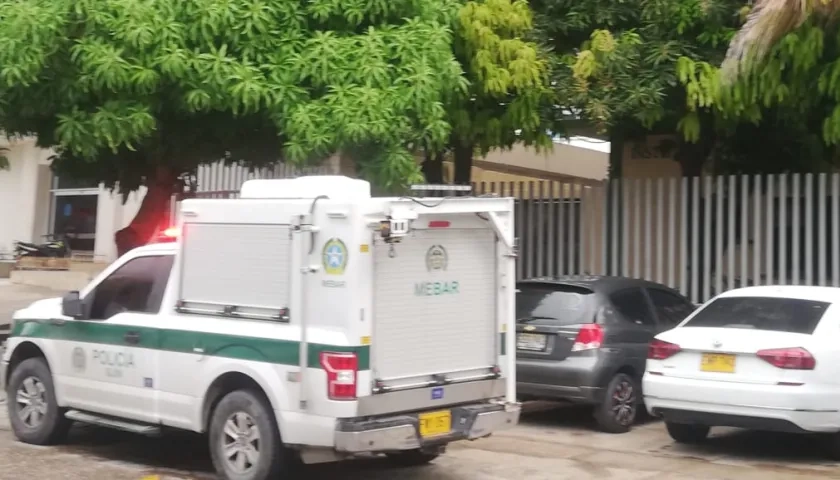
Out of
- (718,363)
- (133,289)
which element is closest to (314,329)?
(133,289)

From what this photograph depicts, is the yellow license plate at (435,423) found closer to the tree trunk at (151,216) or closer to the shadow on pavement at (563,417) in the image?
the shadow on pavement at (563,417)

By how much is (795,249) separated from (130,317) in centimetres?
826

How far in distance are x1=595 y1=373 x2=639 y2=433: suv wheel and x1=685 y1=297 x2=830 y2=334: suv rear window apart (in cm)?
111

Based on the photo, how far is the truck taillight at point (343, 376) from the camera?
691 cm

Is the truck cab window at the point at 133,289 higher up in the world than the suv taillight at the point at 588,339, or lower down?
higher up

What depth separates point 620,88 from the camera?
12.4m

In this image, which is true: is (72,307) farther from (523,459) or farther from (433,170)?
(433,170)

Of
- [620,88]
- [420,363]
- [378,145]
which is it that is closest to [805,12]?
[620,88]

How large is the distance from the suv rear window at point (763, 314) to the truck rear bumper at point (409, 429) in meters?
2.46

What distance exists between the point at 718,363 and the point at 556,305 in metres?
2.04

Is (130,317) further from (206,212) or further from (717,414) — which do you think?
(717,414)

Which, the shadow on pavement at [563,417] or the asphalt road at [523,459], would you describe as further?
the shadow on pavement at [563,417]

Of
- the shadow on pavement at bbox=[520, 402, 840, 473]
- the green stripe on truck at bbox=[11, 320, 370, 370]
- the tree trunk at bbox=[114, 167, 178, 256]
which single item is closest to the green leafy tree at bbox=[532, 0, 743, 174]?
the shadow on pavement at bbox=[520, 402, 840, 473]

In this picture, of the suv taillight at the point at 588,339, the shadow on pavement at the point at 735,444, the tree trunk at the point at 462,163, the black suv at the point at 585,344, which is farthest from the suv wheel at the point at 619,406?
the tree trunk at the point at 462,163
